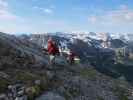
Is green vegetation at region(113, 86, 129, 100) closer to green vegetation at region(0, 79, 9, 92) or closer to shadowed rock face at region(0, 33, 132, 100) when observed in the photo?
shadowed rock face at region(0, 33, 132, 100)

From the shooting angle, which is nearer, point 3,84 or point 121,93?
point 3,84

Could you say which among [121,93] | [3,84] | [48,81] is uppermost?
[3,84]

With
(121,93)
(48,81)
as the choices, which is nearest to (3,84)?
(48,81)

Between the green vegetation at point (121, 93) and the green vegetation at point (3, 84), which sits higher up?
the green vegetation at point (3, 84)

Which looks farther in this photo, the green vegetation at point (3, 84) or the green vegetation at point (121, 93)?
the green vegetation at point (121, 93)

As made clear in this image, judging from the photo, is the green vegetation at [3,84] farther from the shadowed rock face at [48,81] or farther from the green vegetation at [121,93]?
the green vegetation at [121,93]

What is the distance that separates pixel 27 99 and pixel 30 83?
2.38 metres

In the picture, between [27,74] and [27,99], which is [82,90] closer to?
[27,74]

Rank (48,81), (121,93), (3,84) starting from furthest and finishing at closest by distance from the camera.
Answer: (121,93), (48,81), (3,84)

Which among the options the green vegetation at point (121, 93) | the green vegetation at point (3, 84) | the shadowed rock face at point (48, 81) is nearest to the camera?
the green vegetation at point (3, 84)

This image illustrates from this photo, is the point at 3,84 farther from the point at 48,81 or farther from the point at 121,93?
the point at 121,93

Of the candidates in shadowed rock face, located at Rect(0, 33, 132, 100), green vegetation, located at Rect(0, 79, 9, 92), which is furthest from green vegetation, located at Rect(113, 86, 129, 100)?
green vegetation, located at Rect(0, 79, 9, 92)

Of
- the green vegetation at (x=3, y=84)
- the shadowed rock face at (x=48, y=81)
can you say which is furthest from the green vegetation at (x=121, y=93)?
the green vegetation at (x=3, y=84)

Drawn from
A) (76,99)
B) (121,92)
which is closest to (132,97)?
(121,92)
